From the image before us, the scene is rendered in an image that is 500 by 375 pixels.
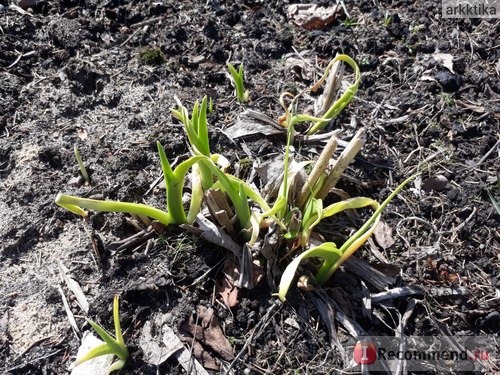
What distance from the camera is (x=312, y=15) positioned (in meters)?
2.73

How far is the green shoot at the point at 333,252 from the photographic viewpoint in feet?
5.16

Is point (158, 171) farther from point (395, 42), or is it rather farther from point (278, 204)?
point (395, 42)

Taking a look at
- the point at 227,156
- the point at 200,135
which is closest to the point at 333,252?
the point at 200,135

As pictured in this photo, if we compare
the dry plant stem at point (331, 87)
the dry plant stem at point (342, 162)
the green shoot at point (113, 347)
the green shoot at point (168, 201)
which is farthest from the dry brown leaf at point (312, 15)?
the green shoot at point (113, 347)

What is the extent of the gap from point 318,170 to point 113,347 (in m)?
0.88

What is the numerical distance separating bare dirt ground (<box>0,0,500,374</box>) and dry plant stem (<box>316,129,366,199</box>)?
137 millimetres

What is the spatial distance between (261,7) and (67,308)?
1.82 meters

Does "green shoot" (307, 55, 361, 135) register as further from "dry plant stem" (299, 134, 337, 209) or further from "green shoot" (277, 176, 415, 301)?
"green shoot" (277, 176, 415, 301)

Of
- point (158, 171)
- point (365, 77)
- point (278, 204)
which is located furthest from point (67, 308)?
point (365, 77)

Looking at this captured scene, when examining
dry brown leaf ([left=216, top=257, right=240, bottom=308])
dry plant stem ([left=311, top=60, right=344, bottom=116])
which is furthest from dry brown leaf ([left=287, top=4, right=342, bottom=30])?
dry brown leaf ([left=216, top=257, right=240, bottom=308])

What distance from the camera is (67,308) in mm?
1796

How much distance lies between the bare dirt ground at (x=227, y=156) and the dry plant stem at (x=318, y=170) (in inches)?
6.5

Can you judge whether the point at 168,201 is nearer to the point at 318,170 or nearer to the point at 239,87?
the point at 318,170

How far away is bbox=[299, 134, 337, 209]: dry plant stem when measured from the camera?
183 centimetres
